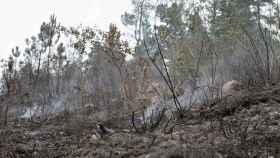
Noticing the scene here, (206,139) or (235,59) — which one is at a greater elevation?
(235,59)

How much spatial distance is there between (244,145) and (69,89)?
1407 cm

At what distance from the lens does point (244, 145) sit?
3.18 metres

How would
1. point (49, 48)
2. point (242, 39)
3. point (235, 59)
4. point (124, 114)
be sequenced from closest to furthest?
point (124, 114) < point (242, 39) < point (49, 48) < point (235, 59)

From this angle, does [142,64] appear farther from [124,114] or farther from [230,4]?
[230,4]

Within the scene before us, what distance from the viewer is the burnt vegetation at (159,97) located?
3971mm

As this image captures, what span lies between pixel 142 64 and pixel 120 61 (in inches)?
38.5

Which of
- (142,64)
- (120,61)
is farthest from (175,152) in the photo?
(120,61)

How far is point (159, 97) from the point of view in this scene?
8.54 meters

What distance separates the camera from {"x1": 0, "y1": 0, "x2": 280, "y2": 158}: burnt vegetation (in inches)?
156

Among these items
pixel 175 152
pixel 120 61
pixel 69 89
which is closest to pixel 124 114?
pixel 120 61

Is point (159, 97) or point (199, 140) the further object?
point (159, 97)

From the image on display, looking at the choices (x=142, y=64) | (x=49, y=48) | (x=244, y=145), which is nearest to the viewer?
(x=244, y=145)

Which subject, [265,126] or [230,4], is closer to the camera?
[265,126]

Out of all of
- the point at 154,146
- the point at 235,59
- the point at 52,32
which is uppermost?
the point at 52,32
